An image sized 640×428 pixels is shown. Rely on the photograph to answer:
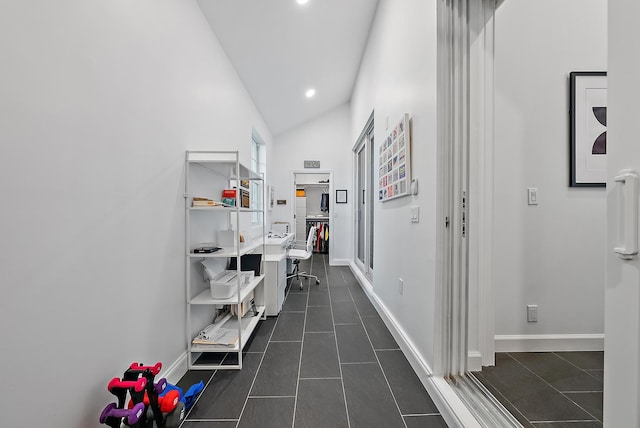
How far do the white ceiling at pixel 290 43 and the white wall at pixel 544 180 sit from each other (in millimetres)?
1639

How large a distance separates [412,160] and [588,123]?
49.9 inches

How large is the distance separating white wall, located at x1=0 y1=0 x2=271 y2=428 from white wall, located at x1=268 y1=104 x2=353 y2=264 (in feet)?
12.3

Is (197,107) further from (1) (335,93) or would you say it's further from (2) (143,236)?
(1) (335,93)

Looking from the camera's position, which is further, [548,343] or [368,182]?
[368,182]

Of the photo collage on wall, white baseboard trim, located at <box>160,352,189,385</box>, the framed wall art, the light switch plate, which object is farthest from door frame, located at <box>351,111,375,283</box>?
white baseboard trim, located at <box>160,352,189,385</box>

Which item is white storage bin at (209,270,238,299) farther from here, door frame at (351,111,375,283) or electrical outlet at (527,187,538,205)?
electrical outlet at (527,187,538,205)

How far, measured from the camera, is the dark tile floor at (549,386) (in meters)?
1.27

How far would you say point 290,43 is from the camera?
112 inches

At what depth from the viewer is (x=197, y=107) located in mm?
1989

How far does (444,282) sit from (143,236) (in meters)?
1.65

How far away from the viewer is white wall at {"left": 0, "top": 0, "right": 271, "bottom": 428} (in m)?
0.79

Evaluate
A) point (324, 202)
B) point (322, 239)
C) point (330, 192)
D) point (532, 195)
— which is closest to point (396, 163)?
point (532, 195)

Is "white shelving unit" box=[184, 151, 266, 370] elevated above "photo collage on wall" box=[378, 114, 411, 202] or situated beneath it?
situated beneath

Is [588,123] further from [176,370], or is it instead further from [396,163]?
[176,370]
